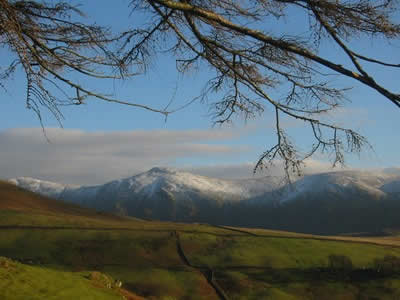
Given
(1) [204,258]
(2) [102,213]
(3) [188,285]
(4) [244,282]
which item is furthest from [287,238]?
(2) [102,213]

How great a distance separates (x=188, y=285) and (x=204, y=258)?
13.9 metres

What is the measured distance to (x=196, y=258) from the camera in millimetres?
68625

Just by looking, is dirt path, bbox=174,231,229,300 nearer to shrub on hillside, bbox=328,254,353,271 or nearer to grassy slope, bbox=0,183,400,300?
grassy slope, bbox=0,183,400,300

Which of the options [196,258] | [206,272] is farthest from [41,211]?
[206,272]

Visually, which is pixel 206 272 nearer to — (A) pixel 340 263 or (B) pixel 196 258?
(B) pixel 196 258

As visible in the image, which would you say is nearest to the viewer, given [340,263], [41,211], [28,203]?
[340,263]

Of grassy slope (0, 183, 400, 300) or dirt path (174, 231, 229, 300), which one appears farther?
grassy slope (0, 183, 400, 300)

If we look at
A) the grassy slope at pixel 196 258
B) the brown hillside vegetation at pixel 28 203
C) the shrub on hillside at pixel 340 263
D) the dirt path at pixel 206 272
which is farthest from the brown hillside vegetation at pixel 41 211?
the shrub on hillside at pixel 340 263

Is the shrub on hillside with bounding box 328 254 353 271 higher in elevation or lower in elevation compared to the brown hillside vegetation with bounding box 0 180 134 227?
lower

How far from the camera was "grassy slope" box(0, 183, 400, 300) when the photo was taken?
185 ft

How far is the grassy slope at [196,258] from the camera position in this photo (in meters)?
56.5

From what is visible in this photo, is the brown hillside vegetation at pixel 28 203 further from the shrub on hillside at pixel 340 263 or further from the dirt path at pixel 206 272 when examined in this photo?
the shrub on hillside at pixel 340 263

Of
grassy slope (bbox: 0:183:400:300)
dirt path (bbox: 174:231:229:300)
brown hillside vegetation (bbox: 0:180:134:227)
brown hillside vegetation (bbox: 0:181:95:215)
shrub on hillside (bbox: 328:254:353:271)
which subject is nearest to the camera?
dirt path (bbox: 174:231:229:300)

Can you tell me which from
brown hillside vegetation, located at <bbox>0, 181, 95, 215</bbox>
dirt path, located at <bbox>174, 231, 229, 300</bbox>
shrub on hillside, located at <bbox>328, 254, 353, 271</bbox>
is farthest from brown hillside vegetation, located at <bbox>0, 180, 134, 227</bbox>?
shrub on hillside, located at <bbox>328, 254, 353, 271</bbox>
